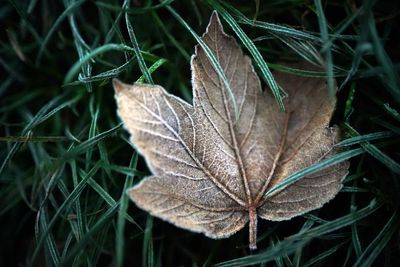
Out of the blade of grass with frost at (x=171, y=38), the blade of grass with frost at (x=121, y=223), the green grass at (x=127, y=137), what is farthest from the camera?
the blade of grass with frost at (x=171, y=38)

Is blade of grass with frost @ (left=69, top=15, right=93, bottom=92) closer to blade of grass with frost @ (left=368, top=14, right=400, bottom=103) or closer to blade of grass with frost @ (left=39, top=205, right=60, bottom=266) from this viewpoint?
blade of grass with frost @ (left=39, top=205, right=60, bottom=266)

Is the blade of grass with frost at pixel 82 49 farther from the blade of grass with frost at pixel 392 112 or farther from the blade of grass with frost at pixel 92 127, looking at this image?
the blade of grass with frost at pixel 392 112

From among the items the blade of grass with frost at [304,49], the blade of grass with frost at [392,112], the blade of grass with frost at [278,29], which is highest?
the blade of grass with frost at [278,29]

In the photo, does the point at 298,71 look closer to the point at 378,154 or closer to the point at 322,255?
the point at 378,154

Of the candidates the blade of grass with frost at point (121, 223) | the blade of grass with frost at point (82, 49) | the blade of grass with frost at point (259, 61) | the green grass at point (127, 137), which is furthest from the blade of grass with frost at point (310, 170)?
the blade of grass with frost at point (82, 49)

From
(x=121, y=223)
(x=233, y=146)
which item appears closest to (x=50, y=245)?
(x=121, y=223)

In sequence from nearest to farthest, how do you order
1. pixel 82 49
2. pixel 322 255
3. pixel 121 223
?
pixel 121 223 → pixel 322 255 → pixel 82 49

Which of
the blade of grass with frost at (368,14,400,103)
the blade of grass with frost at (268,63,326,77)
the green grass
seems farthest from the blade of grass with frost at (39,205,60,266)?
the blade of grass with frost at (368,14,400,103)
